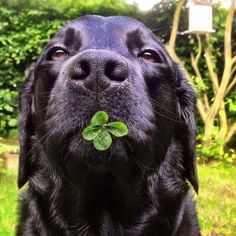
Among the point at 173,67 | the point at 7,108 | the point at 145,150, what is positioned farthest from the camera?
the point at 7,108

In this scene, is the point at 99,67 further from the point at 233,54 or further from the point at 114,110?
the point at 233,54

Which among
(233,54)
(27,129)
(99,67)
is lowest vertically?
(233,54)

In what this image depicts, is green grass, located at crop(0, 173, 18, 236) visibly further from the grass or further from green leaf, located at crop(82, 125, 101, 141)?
green leaf, located at crop(82, 125, 101, 141)

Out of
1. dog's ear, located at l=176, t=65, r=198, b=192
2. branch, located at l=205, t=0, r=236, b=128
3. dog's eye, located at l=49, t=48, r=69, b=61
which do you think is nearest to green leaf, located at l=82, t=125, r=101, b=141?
dog's eye, located at l=49, t=48, r=69, b=61

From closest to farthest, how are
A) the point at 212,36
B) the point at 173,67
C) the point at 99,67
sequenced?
the point at 99,67
the point at 173,67
the point at 212,36

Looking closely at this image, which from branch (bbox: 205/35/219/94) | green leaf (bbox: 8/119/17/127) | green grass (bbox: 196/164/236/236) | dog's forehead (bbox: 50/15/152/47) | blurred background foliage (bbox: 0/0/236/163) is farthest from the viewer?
branch (bbox: 205/35/219/94)

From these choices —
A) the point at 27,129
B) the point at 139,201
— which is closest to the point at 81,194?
the point at 139,201
